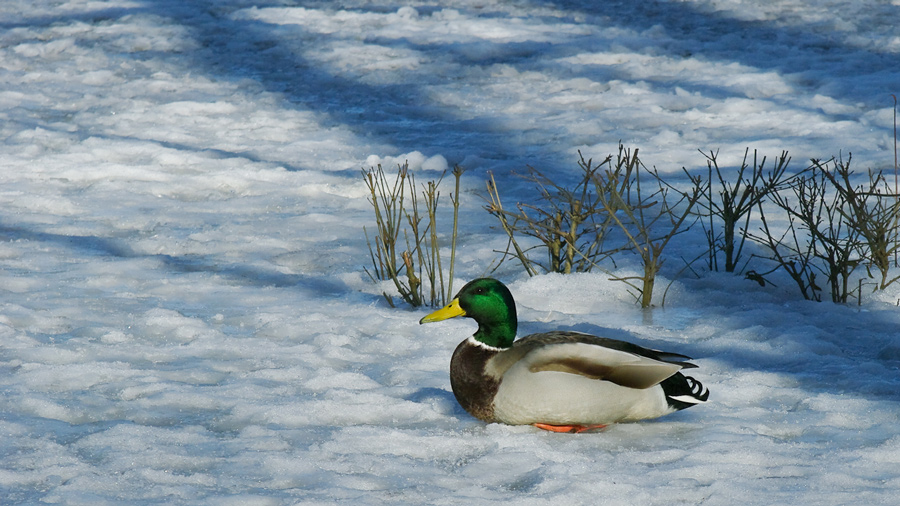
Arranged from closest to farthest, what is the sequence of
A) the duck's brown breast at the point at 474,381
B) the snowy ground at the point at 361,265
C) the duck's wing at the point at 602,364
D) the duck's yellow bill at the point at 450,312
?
the snowy ground at the point at 361,265 < the duck's wing at the point at 602,364 < the duck's brown breast at the point at 474,381 < the duck's yellow bill at the point at 450,312

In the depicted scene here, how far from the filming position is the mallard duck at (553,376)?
3.04m

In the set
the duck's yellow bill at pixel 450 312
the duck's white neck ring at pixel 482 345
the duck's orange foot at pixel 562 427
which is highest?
the duck's yellow bill at pixel 450 312

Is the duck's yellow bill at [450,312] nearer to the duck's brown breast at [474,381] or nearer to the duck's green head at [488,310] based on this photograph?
the duck's green head at [488,310]

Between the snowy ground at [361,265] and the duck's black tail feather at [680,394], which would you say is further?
the duck's black tail feather at [680,394]

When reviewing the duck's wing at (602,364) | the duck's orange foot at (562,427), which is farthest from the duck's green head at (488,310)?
the duck's orange foot at (562,427)

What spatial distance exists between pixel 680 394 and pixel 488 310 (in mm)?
703

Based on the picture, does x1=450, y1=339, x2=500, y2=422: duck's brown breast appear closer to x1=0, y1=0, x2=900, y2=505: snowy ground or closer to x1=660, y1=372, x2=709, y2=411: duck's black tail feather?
x1=0, y1=0, x2=900, y2=505: snowy ground

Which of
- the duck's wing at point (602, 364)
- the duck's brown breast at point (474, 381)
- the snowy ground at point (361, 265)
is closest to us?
the snowy ground at point (361, 265)

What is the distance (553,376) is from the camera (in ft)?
9.96

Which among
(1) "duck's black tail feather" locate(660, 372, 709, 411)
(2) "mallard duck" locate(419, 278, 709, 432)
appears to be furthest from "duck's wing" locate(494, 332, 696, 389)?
(1) "duck's black tail feather" locate(660, 372, 709, 411)

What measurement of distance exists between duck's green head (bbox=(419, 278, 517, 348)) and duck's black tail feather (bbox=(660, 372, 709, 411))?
0.55 m

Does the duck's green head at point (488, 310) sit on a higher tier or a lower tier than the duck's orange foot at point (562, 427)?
higher

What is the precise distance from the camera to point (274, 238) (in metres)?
5.55

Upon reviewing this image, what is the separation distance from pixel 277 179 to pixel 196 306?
2.37 meters
